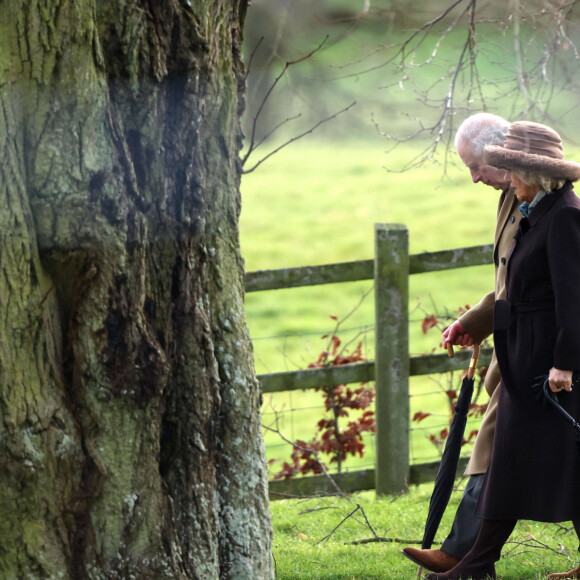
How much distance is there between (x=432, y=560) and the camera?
3.45 meters

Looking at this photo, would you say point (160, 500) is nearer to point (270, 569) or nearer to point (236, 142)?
point (270, 569)

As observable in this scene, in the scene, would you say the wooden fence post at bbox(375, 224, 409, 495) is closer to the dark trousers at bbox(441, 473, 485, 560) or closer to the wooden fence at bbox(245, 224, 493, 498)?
the wooden fence at bbox(245, 224, 493, 498)

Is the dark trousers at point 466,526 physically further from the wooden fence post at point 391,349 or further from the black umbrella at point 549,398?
the wooden fence post at point 391,349

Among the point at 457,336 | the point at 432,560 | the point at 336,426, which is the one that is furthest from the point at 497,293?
the point at 336,426

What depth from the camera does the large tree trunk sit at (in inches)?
92.9

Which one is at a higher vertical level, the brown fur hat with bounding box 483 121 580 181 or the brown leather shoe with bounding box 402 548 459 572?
the brown fur hat with bounding box 483 121 580 181

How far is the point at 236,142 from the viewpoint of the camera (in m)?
2.82

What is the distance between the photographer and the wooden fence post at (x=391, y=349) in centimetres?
486

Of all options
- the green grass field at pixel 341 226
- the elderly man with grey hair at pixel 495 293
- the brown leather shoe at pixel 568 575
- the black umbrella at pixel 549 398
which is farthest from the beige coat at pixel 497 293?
the green grass field at pixel 341 226

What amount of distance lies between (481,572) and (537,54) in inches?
91.1

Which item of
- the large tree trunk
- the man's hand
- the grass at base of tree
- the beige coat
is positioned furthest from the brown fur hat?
the grass at base of tree

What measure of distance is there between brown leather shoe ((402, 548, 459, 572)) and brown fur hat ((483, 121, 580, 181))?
154 centimetres

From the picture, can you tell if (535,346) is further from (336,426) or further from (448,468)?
(336,426)

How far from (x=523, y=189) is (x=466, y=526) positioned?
1.35 m
